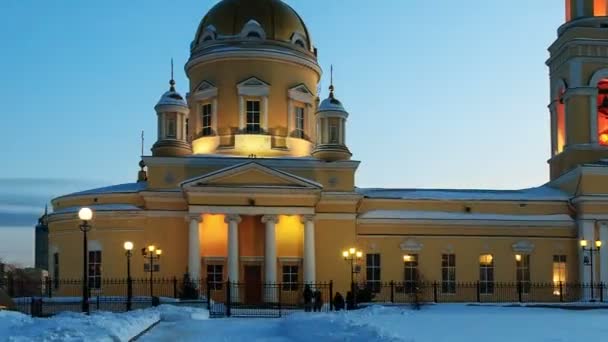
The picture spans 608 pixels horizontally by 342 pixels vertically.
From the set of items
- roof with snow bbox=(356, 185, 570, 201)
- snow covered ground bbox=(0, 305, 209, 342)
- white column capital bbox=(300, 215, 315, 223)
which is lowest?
snow covered ground bbox=(0, 305, 209, 342)

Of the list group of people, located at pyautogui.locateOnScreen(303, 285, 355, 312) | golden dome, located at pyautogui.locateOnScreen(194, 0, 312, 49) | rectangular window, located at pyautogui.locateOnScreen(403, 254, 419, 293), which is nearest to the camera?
group of people, located at pyautogui.locateOnScreen(303, 285, 355, 312)

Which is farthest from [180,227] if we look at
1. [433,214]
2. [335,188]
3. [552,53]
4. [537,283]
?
[552,53]

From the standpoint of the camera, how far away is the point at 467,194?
1987 inches

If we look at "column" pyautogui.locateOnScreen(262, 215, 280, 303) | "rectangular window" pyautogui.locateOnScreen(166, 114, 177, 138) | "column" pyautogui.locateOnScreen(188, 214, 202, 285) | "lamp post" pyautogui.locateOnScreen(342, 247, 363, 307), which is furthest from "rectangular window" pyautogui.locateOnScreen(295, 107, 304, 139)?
"column" pyautogui.locateOnScreen(188, 214, 202, 285)

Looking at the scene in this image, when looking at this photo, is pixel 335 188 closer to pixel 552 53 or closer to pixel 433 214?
pixel 433 214

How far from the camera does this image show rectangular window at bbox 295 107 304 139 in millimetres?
51469

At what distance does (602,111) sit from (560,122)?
2224 millimetres

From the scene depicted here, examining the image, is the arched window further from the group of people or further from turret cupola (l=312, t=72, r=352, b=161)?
the group of people

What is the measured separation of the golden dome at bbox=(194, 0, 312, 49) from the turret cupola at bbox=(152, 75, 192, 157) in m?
5.36

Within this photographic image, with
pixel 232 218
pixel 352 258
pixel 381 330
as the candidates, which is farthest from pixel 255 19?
pixel 381 330

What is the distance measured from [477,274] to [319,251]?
8.54m

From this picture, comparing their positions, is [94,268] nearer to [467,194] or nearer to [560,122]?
[467,194]

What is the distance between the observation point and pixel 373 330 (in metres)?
19.0

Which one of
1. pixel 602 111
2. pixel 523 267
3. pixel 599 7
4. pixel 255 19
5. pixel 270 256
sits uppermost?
pixel 599 7
